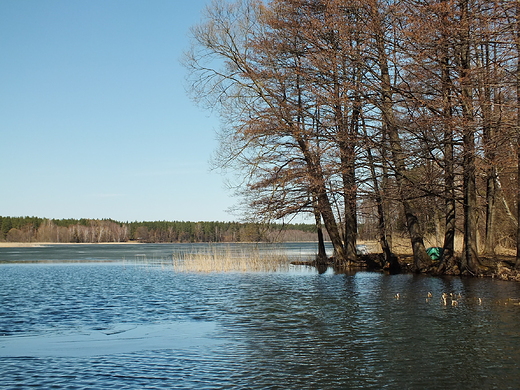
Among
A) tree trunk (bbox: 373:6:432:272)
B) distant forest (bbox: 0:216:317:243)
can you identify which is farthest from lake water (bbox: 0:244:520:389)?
distant forest (bbox: 0:216:317:243)

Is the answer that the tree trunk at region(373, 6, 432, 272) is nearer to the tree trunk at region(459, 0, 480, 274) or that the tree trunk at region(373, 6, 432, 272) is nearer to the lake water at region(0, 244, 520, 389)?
the tree trunk at region(459, 0, 480, 274)

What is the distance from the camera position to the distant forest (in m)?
146

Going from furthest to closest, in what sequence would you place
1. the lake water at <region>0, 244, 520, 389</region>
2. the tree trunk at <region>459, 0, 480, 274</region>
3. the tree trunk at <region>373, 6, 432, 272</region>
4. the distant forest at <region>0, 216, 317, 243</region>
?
the distant forest at <region>0, 216, 317, 243</region>
the tree trunk at <region>373, 6, 432, 272</region>
the tree trunk at <region>459, 0, 480, 274</region>
the lake water at <region>0, 244, 520, 389</region>

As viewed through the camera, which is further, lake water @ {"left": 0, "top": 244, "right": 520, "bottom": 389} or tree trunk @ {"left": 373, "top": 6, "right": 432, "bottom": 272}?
tree trunk @ {"left": 373, "top": 6, "right": 432, "bottom": 272}

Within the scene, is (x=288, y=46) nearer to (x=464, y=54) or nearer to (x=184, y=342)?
(x=464, y=54)

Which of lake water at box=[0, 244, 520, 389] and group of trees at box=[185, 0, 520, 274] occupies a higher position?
group of trees at box=[185, 0, 520, 274]

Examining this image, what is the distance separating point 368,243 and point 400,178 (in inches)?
799

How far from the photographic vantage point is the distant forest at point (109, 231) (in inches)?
5743

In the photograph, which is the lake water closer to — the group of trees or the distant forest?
the group of trees

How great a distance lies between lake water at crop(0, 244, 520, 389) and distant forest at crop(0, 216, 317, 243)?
10813cm

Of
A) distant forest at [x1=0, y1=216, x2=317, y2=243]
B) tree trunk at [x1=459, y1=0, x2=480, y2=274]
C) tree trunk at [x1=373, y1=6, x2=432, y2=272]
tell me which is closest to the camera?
tree trunk at [x1=459, y1=0, x2=480, y2=274]

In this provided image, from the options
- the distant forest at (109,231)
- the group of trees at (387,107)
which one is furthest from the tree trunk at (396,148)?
the distant forest at (109,231)

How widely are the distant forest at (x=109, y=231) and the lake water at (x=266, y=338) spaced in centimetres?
10813

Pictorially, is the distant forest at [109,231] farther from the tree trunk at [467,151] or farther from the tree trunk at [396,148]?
the tree trunk at [467,151]
